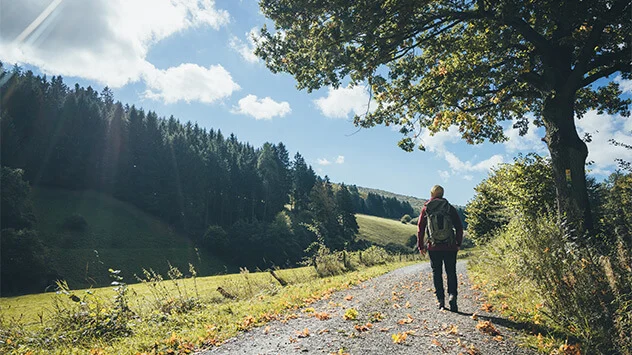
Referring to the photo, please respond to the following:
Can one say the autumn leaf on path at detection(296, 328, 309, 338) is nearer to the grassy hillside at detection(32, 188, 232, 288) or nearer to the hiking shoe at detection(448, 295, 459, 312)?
the hiking shoe at detection(448, 295, 459, 312)

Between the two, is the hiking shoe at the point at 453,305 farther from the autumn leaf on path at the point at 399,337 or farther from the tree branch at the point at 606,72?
the tree branch at the point at 606,72

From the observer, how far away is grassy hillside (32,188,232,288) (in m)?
39.1

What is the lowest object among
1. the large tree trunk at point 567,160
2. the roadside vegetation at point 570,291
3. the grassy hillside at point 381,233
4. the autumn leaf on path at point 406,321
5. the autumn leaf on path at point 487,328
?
the grassy hillside at point 381,233

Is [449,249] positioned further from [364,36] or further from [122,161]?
[122,161]

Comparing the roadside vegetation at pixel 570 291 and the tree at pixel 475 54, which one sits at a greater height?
the tree at pixel 475 54

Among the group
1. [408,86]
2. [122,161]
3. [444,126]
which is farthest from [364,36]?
[122,161]

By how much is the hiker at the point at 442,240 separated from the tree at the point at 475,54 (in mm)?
2641

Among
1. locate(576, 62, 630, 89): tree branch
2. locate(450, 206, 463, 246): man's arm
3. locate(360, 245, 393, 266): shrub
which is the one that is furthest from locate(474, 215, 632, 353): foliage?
locate(360, 245, 393, 266): shrub

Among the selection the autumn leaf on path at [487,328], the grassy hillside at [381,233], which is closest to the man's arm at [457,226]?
the autumn leaf on path at [487,328]

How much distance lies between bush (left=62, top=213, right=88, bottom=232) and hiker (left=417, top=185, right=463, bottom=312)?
53753 millimetres

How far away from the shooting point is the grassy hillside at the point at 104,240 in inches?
1540

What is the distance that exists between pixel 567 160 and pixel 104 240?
174 ft

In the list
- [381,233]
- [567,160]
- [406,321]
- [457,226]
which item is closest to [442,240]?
[457,226]

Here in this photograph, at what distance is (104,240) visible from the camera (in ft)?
153
